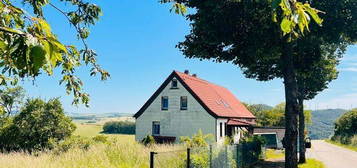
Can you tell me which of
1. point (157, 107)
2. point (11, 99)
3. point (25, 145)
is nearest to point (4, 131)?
point (25, 145)

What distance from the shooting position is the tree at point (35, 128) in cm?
2217

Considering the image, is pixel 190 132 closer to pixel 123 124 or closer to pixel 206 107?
pixel 206 107

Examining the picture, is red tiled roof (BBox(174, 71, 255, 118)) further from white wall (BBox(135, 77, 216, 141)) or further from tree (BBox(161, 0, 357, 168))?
tree (BBox(161, 0, 357, 168))

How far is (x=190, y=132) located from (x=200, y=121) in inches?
62.3

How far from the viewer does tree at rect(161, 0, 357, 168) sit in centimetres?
1381

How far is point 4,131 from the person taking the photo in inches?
892

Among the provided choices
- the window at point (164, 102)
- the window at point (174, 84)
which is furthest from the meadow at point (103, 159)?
the window at point (164, 102)

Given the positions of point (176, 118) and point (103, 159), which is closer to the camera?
point (103, 159)

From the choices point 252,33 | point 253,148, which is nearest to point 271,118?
point 253,148

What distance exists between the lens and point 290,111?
1617cm

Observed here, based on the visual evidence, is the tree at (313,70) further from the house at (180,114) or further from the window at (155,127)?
the window at (155,127)

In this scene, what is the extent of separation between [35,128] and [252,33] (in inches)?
648

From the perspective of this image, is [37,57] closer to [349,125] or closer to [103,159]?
[103,159]

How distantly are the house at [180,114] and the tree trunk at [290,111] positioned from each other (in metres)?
15.3
